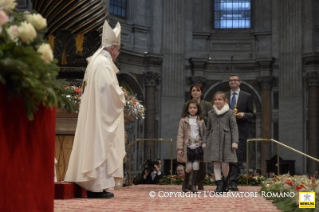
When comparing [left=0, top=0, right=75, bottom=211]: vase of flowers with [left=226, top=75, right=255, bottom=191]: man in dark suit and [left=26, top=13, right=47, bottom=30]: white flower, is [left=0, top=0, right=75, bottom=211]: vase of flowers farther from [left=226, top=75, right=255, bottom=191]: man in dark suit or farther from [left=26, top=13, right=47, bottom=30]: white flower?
[left=226, top=75, right=255, bottom=191]: man in dark suit

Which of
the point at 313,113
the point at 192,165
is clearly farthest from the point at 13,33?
the point at 313,113

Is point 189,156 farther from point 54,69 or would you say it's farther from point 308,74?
point 308,74

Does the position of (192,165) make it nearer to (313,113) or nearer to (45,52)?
(45,52)

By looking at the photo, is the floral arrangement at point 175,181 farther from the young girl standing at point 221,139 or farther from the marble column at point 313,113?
the marble column at point 313,113

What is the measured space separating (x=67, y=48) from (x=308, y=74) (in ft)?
44.9

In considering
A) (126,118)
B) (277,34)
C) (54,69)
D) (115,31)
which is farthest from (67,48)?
(277,34)

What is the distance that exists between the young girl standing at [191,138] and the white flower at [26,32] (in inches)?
201

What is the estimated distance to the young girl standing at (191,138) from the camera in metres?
8.60

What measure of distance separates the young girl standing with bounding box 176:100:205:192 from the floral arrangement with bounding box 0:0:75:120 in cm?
485

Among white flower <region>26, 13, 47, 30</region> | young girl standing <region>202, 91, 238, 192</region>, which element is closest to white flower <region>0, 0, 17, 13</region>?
white flower <region>26, 13, 47, 30</region>

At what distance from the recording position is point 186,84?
23344 mm

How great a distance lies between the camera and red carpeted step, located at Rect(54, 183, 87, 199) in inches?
261

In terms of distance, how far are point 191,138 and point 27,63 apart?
206 inches

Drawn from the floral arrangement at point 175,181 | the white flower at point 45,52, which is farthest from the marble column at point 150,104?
the white flower at point 45,52
